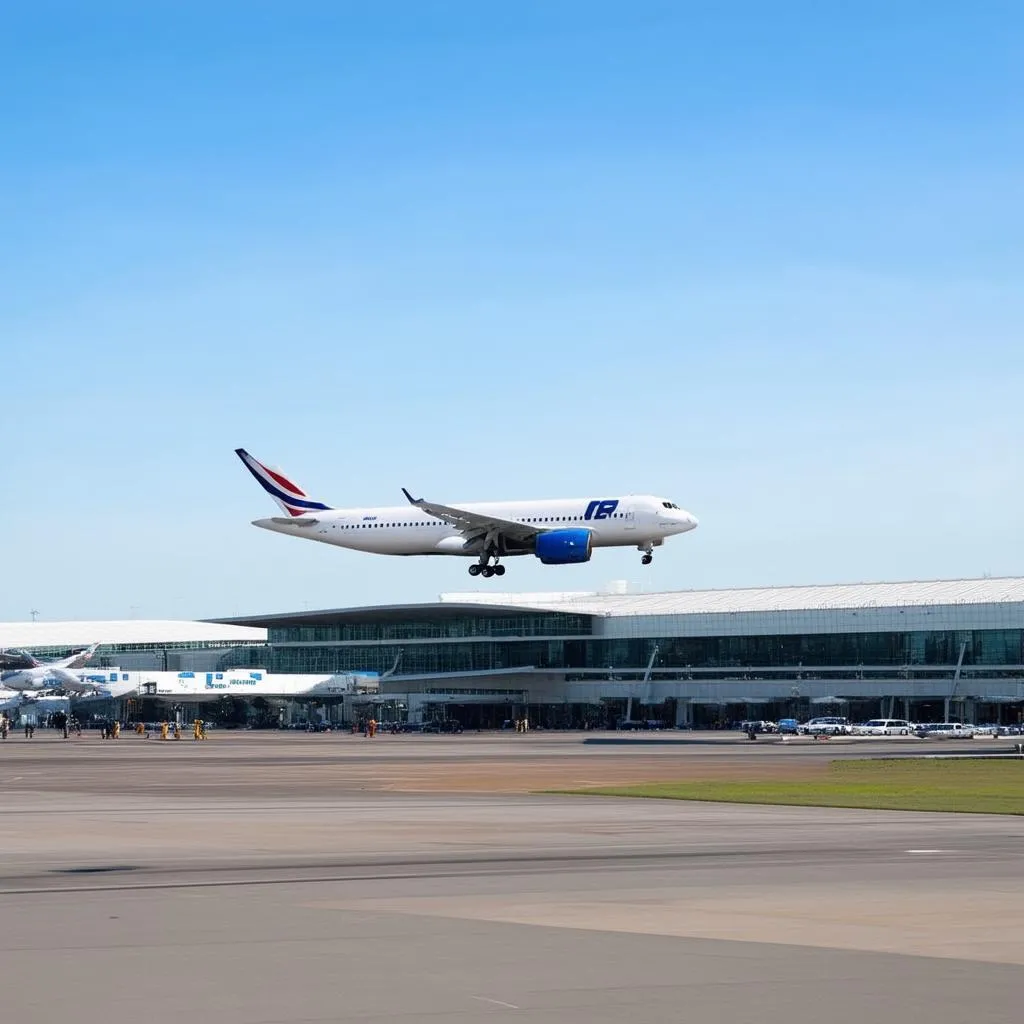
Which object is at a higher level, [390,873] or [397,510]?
[397,510]

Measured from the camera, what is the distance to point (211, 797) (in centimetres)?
4300

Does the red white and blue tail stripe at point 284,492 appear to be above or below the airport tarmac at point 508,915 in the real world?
above

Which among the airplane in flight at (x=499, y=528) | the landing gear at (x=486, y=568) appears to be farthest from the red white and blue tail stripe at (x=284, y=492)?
the landing gear at (x=486, y=568)

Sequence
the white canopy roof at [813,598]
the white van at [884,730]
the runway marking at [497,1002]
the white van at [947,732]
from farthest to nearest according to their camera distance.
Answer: the white canopy roof at [813,598] → the white van at [884,730] → the white van at [947,732] → the runway marking at [497,1002]

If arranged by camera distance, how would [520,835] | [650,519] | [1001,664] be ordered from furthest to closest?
[1001,664] < [650,519] < [520,835]

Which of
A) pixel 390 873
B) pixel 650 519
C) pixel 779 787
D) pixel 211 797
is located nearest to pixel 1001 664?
pixel 650 519

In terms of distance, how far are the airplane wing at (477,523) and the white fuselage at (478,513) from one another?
1.83ft

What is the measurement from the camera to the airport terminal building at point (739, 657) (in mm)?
165875

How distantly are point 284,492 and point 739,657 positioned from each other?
269 feet

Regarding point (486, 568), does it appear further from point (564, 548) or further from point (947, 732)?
point (947, 732)

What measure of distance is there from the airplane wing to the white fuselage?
0.56 meters

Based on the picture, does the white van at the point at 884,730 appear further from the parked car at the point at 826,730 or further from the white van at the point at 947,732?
the white van at the point at 947,732

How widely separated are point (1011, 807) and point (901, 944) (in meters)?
24.9

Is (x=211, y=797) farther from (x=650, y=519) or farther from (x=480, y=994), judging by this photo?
(x=650, y=519)
